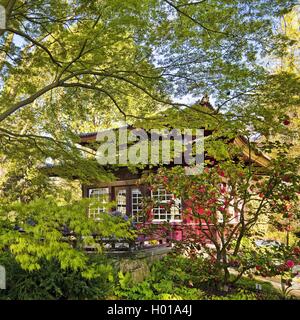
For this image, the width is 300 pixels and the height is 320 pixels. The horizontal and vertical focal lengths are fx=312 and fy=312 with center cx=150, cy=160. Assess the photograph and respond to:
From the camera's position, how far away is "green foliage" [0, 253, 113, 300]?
4301 mm

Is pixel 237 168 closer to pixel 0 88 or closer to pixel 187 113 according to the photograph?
pixel 187 113

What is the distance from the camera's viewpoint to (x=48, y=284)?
4359 millimetres
